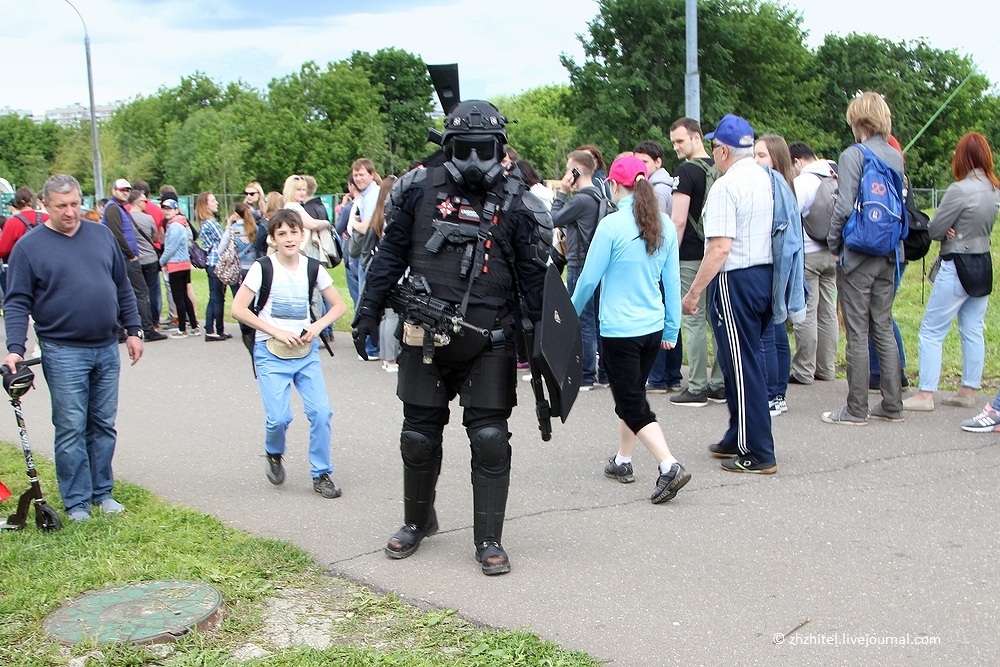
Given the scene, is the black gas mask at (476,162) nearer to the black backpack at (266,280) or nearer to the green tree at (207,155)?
the black backpack at (266,280)

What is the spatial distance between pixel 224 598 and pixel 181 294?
31.4ft

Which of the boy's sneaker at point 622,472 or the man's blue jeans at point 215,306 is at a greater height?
the man's blue jeans at point 215,306

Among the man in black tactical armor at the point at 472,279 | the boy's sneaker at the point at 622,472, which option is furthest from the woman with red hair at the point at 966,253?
the man in black tactical armor at the point at 472,279

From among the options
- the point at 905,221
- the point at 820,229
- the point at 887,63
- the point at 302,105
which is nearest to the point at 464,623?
the point at 905,221

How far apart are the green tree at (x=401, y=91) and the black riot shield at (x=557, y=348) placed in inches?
2689

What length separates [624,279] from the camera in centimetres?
574

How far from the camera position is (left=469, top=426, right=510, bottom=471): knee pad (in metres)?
4.57

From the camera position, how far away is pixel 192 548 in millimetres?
4914

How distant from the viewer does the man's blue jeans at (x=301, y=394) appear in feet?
19.6

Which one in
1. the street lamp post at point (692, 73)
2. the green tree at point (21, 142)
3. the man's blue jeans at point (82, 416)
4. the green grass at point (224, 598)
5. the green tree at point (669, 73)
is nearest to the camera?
the green grass at point (224, 598)

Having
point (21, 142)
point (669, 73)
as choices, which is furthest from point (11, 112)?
point (669, 73)

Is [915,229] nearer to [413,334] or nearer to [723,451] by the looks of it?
[723,451]

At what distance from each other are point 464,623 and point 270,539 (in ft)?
4.75

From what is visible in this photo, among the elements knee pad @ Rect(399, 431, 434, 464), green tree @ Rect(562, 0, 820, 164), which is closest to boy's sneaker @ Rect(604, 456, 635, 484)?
knee pad @ Rect(399, 431, 434, 464)
